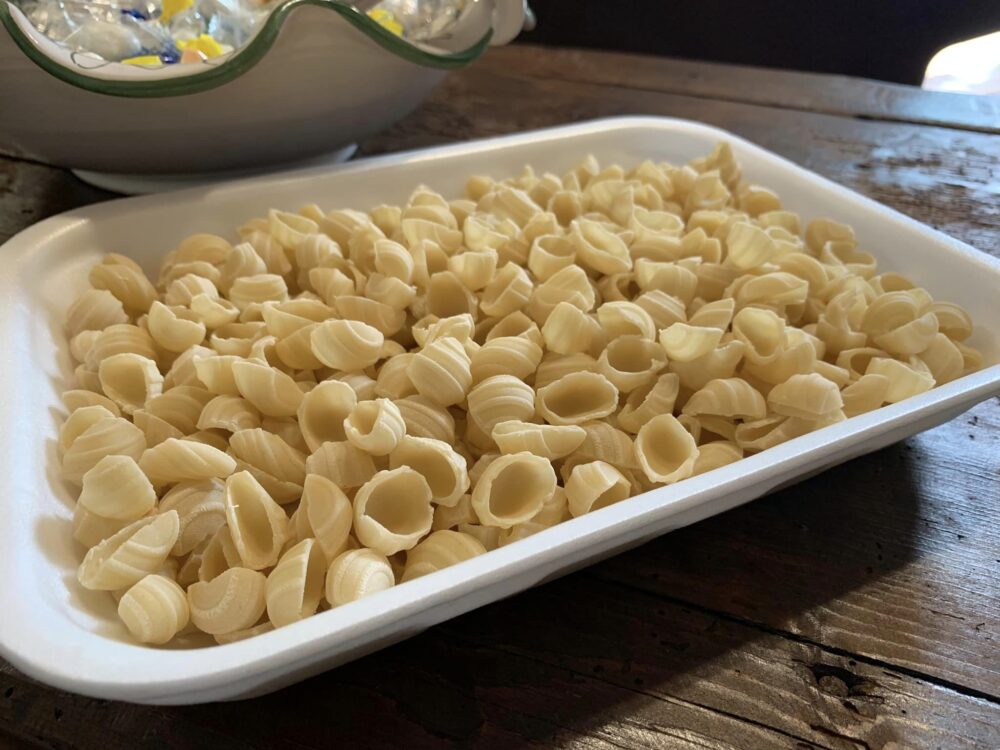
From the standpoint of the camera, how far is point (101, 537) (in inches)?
16.1

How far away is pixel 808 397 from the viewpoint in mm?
474

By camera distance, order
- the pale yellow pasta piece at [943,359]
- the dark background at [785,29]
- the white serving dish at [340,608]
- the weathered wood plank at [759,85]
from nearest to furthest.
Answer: the white serving dish at [340,608]
the pale yellow pasta piece at [943,359]
the weathered wood plank at [759,85]
the dark background at [785,29]

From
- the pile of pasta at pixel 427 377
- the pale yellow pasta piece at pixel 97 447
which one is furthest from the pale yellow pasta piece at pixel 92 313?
the pale yellow pasta piece at pixel 97 447

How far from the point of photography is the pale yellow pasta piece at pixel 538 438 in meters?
0.44

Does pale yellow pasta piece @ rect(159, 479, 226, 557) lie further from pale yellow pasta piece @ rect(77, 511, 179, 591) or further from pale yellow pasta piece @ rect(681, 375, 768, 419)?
pale yellow pasta piece @ rect(681, 375, 768, 419)

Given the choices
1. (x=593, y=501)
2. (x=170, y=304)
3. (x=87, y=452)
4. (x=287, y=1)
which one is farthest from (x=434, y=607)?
(x=287, y=1)

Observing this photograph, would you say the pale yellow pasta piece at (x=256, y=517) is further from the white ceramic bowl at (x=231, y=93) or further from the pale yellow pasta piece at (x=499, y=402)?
the white ceramic bowl at (x=231, y=93)

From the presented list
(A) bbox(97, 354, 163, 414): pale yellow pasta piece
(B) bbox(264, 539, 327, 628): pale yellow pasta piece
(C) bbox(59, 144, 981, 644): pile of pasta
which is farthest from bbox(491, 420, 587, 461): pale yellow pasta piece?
(A) bbox(97, 354, 163, 414): pale yellow pasta piece

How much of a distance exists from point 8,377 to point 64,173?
47cm

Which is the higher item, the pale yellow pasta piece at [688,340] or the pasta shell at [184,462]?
the pale yellow pasta piece at [688,340]

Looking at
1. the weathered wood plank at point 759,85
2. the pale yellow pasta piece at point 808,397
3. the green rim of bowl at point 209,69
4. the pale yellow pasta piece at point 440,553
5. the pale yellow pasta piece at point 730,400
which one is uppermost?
the green rim of bowl at point 209,69

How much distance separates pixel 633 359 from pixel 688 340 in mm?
37

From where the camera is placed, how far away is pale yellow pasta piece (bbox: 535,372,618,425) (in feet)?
1.57

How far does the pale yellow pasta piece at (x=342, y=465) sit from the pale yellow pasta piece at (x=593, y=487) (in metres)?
0.11
